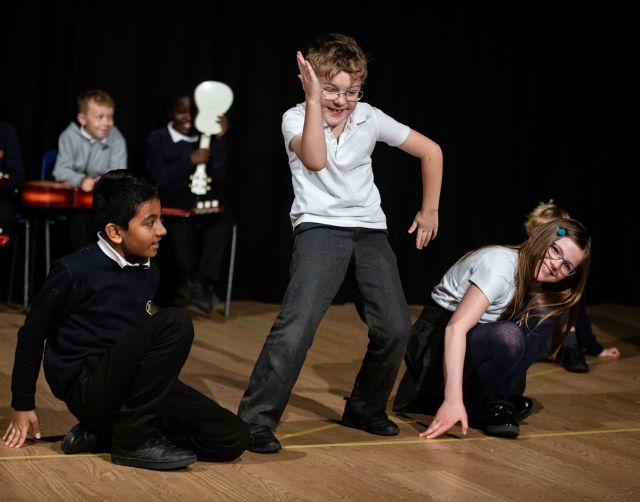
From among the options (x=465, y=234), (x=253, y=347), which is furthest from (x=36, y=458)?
(x=465, y=234)

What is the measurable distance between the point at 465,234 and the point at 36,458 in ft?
13.8

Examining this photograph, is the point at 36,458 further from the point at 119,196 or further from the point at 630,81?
the point at 630,81

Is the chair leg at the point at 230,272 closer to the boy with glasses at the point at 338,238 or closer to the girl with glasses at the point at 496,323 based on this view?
the girl with glasses at the point at 496,323

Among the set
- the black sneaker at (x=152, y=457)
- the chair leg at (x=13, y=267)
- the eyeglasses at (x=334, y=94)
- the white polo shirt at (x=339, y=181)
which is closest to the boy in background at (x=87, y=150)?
the chair leg at (x=13, y=267)

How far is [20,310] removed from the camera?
16.3ft

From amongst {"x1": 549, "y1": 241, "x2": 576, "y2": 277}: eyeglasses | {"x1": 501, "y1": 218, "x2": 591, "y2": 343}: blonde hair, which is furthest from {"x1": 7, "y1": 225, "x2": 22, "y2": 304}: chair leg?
{"x1": 549, "y1": 241, "x2": 576, "y2": 277}: eyeglasses

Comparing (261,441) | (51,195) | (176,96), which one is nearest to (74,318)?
(261,441)

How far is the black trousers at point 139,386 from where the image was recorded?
8.39ft

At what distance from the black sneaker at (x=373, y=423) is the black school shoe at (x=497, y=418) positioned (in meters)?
0.30

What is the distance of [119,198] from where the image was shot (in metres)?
2.72

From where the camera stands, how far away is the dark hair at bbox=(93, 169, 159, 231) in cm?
271

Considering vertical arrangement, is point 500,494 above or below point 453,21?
below

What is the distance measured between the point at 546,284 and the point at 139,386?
4.78 feet

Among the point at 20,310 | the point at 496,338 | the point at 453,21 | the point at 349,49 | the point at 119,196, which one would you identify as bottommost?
the point at 20,310
